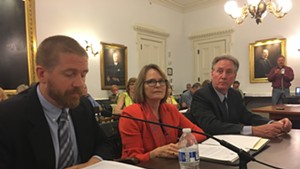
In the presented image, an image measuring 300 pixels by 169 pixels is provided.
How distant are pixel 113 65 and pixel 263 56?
4.01 metres

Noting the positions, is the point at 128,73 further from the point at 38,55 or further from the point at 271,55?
the point at 38,55

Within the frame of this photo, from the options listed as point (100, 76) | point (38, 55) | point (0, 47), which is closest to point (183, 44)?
point (100, 76)

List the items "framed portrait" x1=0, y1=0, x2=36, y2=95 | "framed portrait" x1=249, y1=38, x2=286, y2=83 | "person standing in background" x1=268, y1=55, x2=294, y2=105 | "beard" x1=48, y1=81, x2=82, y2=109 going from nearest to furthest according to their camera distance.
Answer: "beard" x1=48, y1=81, x2=82, y2=109 → "framed portrait" x1=0, y1=0, x2=36, y2=95 → "person standing in background" x1=268, y1=55, x2=294, y2=105 → "framed portrait" x1=249, y1=38, x2=286, y2=83

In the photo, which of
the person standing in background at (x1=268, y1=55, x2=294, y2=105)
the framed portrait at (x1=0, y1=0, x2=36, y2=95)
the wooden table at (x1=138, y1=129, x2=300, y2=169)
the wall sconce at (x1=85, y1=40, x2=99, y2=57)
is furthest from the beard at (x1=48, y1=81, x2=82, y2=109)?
the person standing in background at (x1=268, y1=55, x2=294, y2=105)

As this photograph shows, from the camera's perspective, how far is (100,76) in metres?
5.91

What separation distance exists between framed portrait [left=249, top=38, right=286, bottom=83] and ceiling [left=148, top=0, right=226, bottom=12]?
1.79 metres

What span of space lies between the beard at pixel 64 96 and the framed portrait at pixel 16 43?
381cm

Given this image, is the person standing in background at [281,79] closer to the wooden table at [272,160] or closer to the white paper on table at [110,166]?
the wooden table at [272,160]

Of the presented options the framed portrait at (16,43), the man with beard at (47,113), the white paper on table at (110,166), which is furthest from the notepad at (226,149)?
the framed portrait at (16,43)

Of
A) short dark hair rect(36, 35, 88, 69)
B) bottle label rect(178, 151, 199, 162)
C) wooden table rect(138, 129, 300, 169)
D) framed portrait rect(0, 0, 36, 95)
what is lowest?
wooden table rect(138, 129, 300, 169)

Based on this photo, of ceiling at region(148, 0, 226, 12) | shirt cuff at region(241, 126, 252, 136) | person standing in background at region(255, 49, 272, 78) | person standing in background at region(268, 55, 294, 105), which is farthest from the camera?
ceiling at region(148, 0, 226, 12)

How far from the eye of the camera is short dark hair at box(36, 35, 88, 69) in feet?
3.62

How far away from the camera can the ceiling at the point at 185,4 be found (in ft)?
25.3

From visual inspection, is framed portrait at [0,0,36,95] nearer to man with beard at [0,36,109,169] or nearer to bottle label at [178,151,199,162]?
man with beard at [0,36,109,169]
